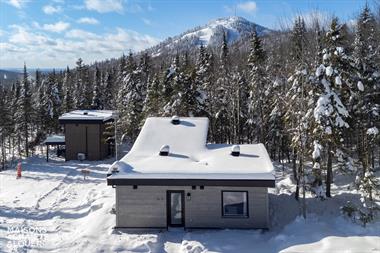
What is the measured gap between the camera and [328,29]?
68.2ft

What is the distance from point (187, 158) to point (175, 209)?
2.55 metres

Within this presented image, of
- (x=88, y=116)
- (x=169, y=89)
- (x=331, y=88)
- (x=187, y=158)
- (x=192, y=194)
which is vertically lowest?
(x=192, y=194)

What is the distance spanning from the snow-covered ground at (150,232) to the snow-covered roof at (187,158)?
2.17m

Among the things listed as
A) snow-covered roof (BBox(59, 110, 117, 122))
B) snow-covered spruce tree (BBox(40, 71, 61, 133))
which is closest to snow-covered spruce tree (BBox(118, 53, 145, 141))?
snow-covered roof (BBox(59, 110, 117, 122))

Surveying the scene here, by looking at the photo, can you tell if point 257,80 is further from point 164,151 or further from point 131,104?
point 164,151

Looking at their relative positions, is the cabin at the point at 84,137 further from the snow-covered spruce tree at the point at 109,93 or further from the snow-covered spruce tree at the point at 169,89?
the snow-covered spruce tree at the point at 109,93

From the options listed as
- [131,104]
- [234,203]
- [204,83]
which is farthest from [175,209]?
[131,104]

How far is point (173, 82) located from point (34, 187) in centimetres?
1329

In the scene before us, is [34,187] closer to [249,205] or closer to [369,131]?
[249,205]

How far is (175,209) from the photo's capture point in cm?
1616

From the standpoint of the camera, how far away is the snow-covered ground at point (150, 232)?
45.0 ft

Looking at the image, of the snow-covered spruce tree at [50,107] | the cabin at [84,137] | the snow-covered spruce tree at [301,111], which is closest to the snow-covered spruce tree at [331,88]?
the snow-covered spruce tree at [301,111]

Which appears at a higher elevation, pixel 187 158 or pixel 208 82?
pixel 208 82

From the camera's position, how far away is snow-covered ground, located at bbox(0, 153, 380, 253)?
1371cm
